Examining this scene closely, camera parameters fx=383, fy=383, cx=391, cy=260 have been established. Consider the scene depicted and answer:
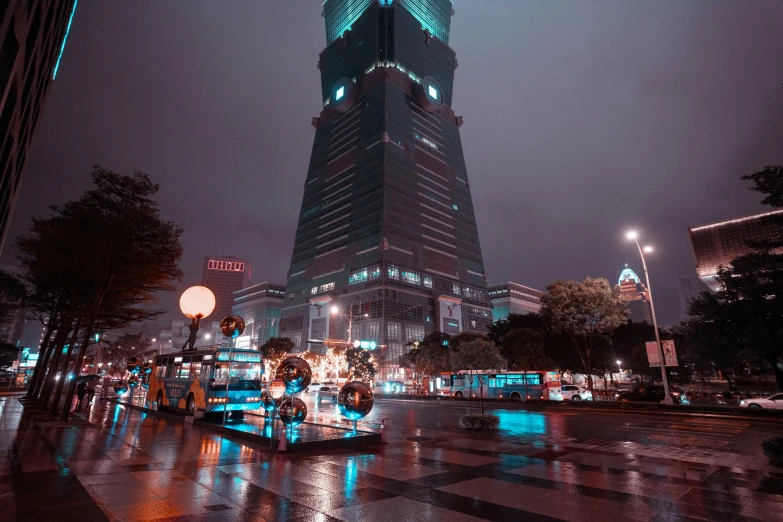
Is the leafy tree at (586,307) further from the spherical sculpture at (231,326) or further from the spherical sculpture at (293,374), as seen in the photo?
the spherical sculpture at (231,326)

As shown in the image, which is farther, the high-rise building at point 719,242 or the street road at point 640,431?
the high-rise building at point 719,242

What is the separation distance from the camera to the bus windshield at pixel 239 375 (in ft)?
59.2

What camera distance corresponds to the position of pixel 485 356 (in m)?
32.7

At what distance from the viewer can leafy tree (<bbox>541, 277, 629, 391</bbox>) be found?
30.1 metres

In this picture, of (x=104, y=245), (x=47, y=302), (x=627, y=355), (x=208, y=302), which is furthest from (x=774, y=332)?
(x=47, y=302)

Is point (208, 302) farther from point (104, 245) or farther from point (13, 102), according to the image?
point (13, 102)

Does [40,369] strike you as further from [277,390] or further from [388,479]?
[388,479]

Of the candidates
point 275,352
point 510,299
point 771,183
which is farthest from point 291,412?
point 510,299

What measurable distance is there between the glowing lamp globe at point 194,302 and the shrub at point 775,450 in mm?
18695

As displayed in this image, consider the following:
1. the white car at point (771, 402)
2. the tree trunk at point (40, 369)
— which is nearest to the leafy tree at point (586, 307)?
the white car at point (771, 402)

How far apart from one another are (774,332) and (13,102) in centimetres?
4744

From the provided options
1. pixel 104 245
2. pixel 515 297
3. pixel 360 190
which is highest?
pixel 360 190

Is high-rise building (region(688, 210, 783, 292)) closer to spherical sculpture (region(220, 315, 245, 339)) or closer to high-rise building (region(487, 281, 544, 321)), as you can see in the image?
high-rise building (region(487, 281, 544, 321))

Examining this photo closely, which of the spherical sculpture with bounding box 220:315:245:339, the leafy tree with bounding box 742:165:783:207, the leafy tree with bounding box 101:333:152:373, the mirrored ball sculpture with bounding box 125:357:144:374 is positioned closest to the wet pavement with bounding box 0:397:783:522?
the spherical sculpture with bounding box 220:315:245:339
